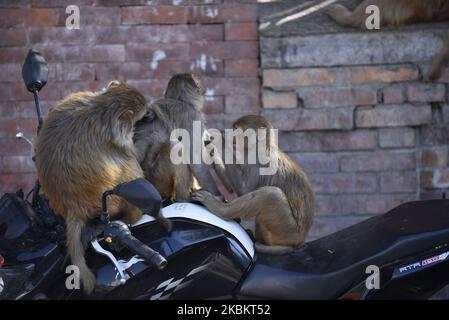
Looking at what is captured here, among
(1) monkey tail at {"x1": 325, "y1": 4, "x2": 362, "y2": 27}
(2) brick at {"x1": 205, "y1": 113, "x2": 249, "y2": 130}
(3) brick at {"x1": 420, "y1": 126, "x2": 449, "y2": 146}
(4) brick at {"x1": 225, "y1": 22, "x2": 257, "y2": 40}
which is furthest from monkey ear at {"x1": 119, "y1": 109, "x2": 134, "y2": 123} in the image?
(3) brick at {"x1": 420, "y1": 126, "x2": 449, "y2": 146}

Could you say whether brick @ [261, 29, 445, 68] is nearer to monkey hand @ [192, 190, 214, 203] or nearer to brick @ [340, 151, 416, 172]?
brick @ [340, 151, 416, 172]

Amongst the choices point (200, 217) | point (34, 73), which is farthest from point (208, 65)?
point (200, 217)

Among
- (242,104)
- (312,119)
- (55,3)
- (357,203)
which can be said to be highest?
(55,3)

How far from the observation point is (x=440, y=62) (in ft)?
13.7

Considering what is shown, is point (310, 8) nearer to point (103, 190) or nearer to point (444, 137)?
point (444, 137)

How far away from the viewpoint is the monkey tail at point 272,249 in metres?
2.91

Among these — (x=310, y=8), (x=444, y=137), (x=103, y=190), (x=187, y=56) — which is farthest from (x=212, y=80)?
(x=103, y=190)

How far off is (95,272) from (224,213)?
624mm

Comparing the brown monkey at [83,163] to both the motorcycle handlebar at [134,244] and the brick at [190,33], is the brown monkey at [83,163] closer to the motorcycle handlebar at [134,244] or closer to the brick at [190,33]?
the motorcycle handlebar at [134,244]

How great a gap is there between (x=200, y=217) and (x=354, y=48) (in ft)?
6.79

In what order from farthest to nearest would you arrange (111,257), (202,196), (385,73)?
(385,73), (202,196), (111,257)

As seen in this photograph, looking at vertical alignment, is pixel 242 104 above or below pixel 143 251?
above

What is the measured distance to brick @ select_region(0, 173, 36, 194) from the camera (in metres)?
4.57

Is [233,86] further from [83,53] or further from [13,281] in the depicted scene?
[13,281]
